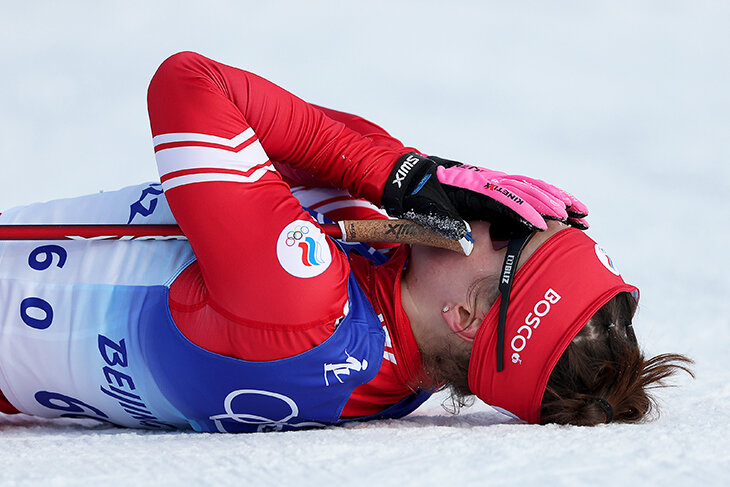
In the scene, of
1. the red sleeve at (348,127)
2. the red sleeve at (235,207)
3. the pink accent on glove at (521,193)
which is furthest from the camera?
the red sleeve at (348,127)

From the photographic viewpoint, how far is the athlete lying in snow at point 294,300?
1.27m

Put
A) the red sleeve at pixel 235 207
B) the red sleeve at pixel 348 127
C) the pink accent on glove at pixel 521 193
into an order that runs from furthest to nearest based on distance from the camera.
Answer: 1. the red sleeve at pixel 348 127
2. the pink accent on glove at pixel 521 193
3. the red sleeve at pixel 235 207

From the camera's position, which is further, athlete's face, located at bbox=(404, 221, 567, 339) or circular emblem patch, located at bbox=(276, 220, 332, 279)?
athlete's face, located at bbox=(404, 221, 567, 339)

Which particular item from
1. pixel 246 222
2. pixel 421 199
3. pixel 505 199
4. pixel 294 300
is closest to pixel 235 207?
pixel 246 222

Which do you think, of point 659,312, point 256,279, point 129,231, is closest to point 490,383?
point 256,279

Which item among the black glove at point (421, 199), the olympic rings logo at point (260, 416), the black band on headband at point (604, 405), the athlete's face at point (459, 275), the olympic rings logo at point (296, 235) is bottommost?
the olympic rings logo at point (260, 416)

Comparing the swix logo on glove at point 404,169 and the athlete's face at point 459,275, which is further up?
the swix logo on glove at point 404,169

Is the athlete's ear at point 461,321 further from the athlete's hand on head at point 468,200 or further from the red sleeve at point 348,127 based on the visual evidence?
the red sleeve at point 348,127

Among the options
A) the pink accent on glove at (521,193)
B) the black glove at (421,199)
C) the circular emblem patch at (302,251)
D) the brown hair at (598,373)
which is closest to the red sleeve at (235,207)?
the circular emblem patch at (302,251)

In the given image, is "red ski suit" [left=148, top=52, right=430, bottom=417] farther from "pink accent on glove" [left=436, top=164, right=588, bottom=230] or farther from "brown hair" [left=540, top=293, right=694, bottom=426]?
"brown hair" [left=540, top=293, right=694, bottom=426]

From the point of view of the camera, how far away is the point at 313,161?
1501 mm

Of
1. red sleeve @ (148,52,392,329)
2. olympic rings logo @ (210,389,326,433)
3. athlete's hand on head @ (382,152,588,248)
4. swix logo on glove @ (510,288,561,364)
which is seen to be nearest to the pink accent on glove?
athlete's hand on head @ (382,152,588,248)

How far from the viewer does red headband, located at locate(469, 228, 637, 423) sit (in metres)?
1.30

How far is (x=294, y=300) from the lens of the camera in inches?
49.1
